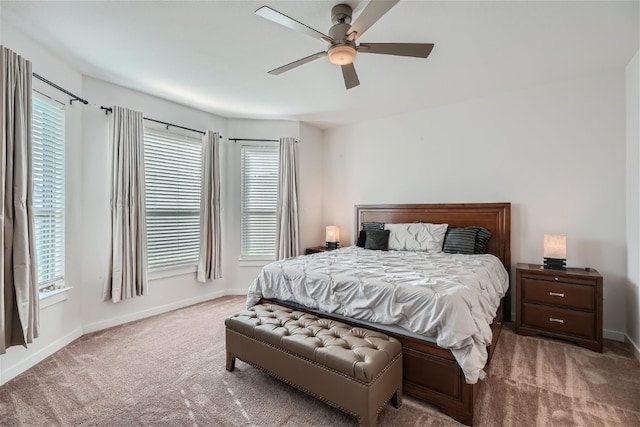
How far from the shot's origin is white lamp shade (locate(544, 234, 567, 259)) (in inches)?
123

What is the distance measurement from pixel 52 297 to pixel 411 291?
3263 millimetres

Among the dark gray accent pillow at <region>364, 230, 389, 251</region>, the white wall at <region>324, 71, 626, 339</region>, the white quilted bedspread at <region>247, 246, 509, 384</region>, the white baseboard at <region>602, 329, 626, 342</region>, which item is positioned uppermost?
the white wall at <region>324, 71, 626, 339</region>

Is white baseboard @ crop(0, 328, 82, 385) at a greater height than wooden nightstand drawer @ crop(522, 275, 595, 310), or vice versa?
wooden nightstand drawer @ crop(522, 275, 595, 310)

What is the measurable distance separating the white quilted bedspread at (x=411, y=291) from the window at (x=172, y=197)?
173 centimetres

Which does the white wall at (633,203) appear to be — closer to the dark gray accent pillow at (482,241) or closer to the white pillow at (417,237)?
the dark gray accent pillow at (482,241)

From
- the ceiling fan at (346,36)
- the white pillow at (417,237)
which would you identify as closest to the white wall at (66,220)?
the ceiling fan at (346,36)

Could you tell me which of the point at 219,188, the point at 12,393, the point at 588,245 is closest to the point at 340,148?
the point at 219,188

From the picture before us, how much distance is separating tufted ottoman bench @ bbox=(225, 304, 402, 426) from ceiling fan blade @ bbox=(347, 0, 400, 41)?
206 centimetres

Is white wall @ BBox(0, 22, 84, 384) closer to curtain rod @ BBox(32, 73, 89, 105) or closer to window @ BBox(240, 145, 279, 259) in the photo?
curtain rod @ BBox(32, 73, 89, 105)

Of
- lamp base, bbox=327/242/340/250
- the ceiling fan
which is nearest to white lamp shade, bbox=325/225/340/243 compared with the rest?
lamp base, bbox=327/242/340/250

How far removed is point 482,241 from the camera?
3.60 metres

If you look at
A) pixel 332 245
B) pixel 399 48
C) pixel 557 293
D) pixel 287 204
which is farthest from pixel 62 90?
pixel 557 293

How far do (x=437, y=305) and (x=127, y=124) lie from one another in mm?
3809

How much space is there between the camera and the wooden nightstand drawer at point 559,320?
2853mm
